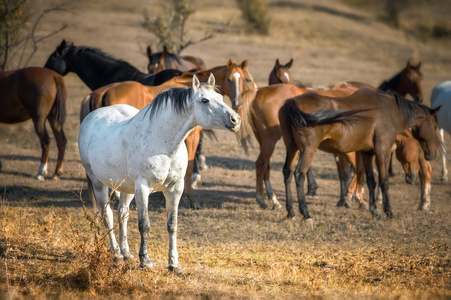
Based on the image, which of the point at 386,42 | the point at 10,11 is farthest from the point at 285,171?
the point at 386,42

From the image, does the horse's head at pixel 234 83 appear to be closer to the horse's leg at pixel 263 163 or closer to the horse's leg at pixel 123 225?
the horse's leg at pixel 263 163

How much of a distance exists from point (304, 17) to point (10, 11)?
36.3 m

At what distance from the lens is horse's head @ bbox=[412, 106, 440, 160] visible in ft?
26.2

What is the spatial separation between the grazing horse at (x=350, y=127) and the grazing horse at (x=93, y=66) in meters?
3.44

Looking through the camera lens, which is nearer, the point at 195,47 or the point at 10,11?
the point at 10,11

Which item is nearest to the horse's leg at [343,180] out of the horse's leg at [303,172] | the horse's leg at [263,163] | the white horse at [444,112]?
the horse's leg at [263,163]

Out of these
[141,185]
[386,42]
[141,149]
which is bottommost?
[386,42]

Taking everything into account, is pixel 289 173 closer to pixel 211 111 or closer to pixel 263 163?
pixel 263 163

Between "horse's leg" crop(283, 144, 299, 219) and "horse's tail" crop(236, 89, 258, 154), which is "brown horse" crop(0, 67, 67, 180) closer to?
"horse's tail" crop(236, 89, 258, 154)

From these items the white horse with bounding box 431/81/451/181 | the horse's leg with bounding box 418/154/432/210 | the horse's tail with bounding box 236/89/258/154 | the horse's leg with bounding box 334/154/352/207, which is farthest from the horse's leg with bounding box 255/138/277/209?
the white horse with bounding box 431/81/451/181

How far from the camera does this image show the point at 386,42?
3775 cm

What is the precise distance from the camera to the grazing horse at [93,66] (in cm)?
989

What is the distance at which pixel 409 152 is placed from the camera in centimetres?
885

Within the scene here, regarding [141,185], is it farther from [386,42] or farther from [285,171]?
[386,42]
